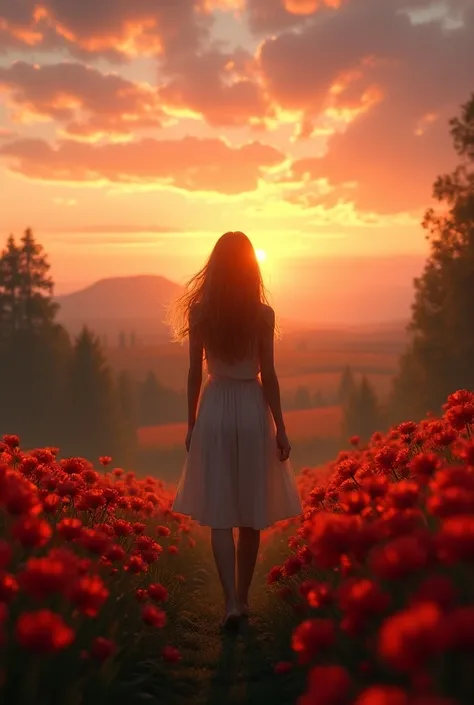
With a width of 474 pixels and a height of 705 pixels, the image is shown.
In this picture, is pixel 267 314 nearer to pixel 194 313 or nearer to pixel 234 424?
pixel 194 313

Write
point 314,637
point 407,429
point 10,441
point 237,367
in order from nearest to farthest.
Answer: point 314,637 → point 237,367 → point 10,441 → point 407,429

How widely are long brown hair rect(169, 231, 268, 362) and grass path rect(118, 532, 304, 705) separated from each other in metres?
2.21

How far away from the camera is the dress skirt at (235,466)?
6160mm

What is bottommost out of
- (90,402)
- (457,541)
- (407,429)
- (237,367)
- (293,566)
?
(90,402)

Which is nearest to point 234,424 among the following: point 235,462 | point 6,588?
point 235,462

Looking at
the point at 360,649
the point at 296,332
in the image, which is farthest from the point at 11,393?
the point at 296,332

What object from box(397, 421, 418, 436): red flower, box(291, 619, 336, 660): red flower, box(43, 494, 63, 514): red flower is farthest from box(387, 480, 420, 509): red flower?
box(397, 421, 418, 436): red flower

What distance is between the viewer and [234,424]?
20.4ft

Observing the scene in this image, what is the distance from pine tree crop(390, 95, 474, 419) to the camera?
21.6 m

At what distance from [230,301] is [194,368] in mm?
727

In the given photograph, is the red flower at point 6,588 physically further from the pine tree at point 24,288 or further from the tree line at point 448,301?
the pine tree at point 24,288

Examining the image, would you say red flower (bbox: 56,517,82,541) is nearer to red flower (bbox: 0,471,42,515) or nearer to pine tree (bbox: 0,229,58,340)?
red flower (bbox: 0,471,42,515)

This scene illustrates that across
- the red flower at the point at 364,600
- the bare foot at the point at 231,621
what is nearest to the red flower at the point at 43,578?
the red flower at the point at 364,600

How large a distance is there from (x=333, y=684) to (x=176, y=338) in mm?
4434
